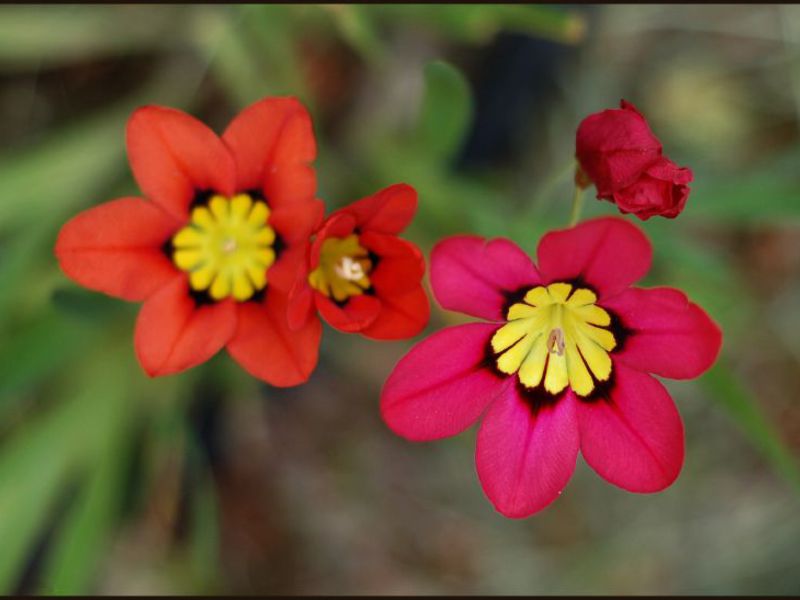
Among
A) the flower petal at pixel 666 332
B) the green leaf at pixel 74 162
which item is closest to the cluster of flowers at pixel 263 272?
the flower petal at pixel 666 332

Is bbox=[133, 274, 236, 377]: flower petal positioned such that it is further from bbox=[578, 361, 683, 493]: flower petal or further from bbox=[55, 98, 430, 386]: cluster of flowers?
bbox=[578, 361, 683, 493]: flower petal

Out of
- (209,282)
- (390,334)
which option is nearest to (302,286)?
(390,334)

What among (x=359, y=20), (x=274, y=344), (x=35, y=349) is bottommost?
(x=35, y=349)

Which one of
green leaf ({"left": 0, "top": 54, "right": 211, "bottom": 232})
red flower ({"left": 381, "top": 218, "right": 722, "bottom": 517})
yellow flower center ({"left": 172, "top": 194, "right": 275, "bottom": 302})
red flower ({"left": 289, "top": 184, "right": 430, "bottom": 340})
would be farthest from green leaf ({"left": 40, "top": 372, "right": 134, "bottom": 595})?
red flower ({"left": 381, "top": 218, "right": 722, "bottom": 517})

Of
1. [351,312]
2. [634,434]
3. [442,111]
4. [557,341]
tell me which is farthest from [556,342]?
[442,111]

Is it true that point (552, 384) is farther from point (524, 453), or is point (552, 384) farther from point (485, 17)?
point (485, 17)

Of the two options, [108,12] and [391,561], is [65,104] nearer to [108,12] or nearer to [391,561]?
[108,12]

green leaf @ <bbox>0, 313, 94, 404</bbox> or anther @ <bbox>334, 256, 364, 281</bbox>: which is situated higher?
anther @ <bbox>334, 256, 364, 281</bbox>
